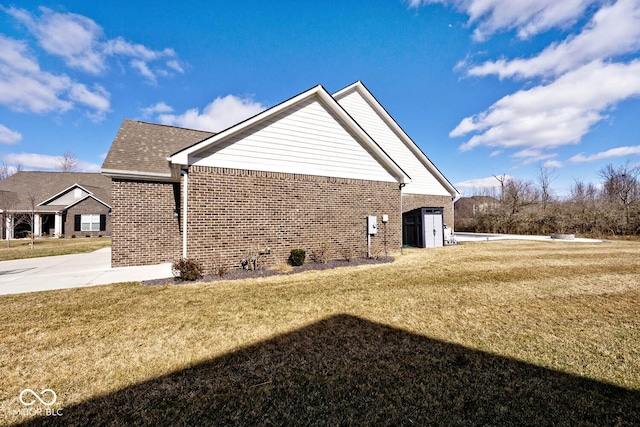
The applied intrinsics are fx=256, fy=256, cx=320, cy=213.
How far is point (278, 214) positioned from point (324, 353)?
20.2 feet

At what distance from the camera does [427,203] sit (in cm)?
1823

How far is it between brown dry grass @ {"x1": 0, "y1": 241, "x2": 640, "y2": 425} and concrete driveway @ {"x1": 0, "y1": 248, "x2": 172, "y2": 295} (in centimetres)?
105

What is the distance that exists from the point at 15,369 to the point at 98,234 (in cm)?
3037

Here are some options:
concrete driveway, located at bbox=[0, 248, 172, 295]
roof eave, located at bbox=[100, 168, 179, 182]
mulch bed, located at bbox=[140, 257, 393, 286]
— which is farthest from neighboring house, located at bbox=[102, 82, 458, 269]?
concrete driveway, located at bbox=[0, 248, 172, 295]

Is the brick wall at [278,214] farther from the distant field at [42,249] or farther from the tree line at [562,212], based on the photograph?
the tree line at [562,212]

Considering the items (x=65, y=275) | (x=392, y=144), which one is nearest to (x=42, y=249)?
(x=65, y=275)

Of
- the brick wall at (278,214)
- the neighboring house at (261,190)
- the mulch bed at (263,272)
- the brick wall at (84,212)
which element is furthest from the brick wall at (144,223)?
the brick wall at (84,212)

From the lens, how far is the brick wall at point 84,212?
84.3ft

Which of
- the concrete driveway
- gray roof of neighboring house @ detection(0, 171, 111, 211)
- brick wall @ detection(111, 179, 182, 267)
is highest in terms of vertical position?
gray roof of neighboring house @ detection(0, 171, 111, 211)

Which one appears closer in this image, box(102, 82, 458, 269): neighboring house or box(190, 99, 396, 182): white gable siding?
box(102, 82, 458, 269): neighboring house

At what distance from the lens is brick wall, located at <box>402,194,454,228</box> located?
17.6 m

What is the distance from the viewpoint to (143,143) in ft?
39.0

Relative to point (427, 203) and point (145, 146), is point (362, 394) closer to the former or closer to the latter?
point (145, 146)

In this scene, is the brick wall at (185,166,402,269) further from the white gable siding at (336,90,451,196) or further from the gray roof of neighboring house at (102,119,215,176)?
the white gable siding at (336,90,451,196)
